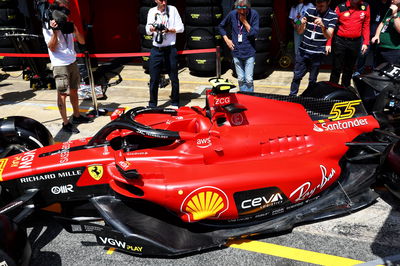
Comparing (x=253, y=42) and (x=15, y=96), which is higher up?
(x=253, y=42)

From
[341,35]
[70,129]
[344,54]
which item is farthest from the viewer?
[344,54]

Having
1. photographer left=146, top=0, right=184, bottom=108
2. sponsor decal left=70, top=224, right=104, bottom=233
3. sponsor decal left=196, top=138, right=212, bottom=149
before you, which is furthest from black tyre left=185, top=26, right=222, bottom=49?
sponsor decal left=70, top=224, right=104, bottom=233

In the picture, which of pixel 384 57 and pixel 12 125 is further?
pixel 384 57

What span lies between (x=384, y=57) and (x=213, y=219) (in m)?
4.92

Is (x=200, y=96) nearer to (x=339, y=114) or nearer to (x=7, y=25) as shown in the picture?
(x=339, y=114)

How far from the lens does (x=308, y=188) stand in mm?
3646

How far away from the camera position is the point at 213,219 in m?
3.55

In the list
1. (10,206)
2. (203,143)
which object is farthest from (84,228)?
(203,143)

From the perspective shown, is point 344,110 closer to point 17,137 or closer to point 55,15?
point 17,137

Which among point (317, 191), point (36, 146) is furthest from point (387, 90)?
point (36, 146)

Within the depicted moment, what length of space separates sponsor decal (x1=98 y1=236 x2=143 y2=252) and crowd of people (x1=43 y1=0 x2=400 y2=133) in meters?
3.36

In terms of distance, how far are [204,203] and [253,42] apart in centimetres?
393

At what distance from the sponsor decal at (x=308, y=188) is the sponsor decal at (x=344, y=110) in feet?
2.97

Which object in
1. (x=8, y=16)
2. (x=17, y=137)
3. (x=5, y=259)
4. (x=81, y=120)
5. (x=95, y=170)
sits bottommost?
(x=81, y=120)
